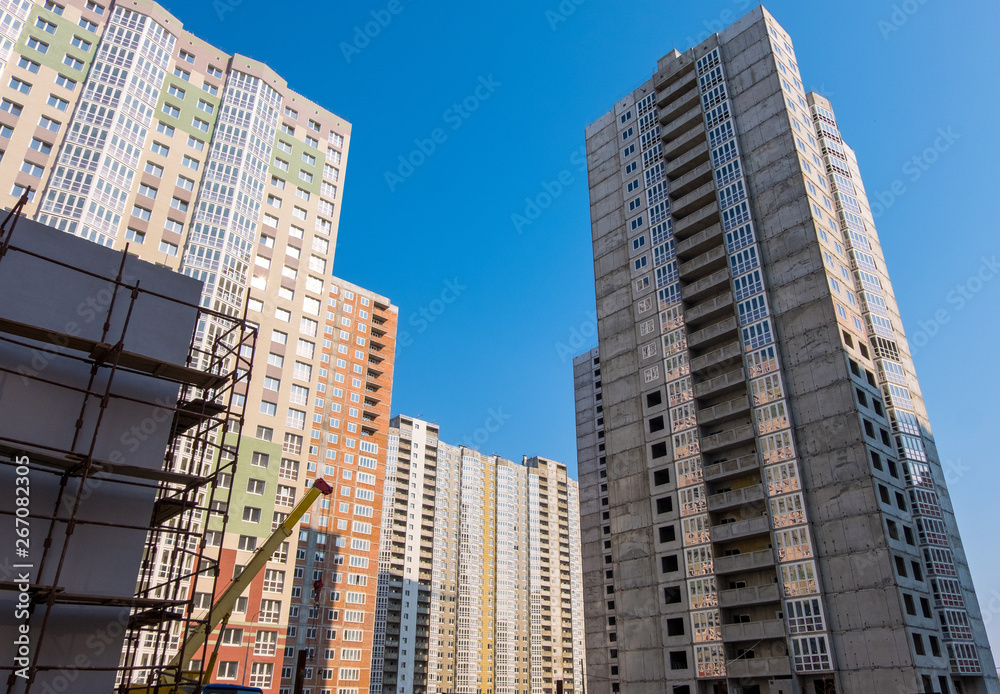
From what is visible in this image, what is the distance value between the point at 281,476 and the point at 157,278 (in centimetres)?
4865

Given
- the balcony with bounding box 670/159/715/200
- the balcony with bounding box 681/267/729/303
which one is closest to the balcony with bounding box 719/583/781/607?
the balcony with bounding box 681/267/729/303

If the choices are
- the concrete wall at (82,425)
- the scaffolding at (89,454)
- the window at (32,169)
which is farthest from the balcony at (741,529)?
the window at (32,169)

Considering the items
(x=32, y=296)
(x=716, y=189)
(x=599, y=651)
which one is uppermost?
(x=716, y=189)

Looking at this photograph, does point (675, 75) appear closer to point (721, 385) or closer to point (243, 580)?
point (721, 385)

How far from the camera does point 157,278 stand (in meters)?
23.8

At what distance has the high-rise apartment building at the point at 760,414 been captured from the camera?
4778cm

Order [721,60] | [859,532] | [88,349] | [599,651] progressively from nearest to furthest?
[88,349] < [859,532] < [721,60] < [599,651]

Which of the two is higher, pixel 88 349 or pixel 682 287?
pixel 682 287

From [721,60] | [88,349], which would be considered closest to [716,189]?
[721,60]

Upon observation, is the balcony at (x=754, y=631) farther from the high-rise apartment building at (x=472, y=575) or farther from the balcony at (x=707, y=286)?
the high-rise apartment building at (x=472, y=575)

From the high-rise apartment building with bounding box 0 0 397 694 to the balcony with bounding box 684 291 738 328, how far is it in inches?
1446

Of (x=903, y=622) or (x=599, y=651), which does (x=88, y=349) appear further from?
(x=599, y=651)

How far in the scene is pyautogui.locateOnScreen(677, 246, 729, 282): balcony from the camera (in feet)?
205

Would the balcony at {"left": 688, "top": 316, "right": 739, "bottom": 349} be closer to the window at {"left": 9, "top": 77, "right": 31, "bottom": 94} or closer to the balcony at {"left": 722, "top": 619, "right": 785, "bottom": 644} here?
the balcony at {"left": 722, "top": 619, "right": 785, "bottom": 644}
